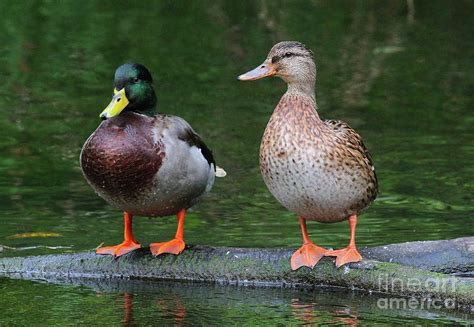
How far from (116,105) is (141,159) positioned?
0.36 metres

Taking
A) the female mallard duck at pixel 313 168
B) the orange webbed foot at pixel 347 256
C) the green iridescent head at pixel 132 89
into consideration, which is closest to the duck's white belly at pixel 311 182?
the female mallard duck at pixel 313 168

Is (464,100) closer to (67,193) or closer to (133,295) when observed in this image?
(67,193)

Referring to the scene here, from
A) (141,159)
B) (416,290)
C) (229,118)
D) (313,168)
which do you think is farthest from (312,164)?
(229,118)

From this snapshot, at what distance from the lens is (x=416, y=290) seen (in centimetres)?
591

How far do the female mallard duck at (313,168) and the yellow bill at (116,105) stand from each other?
0.83 meters

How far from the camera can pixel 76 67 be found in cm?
1313

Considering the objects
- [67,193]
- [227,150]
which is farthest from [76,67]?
[67,193]

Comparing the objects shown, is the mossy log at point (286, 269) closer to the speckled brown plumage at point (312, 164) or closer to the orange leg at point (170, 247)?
the orange leg at point (170, 247)

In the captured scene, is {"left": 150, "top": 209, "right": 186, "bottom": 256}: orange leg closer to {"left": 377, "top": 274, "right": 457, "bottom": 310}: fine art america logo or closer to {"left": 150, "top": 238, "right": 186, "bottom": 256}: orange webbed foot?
{"left": 150, "top": 238, "right": 186, "bottom": 256}: orange webbed foot

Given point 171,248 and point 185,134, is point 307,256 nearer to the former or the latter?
point 171,248

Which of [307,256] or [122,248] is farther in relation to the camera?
[122,248]

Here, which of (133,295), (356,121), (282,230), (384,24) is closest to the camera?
(133,295)

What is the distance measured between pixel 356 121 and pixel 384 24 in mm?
4408

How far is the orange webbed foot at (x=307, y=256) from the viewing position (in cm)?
618
